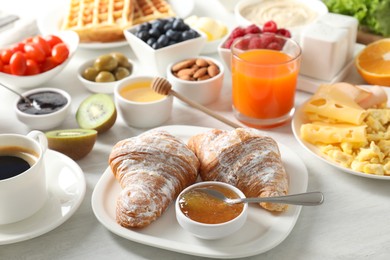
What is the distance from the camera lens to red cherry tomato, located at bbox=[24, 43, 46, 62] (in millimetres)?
1935

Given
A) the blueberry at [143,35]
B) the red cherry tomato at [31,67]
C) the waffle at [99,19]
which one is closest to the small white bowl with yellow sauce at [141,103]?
the blueberry at [143,35]

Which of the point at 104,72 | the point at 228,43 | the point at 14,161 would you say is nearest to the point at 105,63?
the point at 104,72

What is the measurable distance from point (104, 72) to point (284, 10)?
2.63 ft

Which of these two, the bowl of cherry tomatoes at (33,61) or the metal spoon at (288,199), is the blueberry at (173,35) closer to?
the bowl of cherry tomatoes at (33,61)

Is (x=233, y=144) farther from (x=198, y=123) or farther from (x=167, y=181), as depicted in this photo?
(x=198, y=123)

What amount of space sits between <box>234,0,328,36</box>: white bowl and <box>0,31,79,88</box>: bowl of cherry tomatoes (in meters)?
0.68

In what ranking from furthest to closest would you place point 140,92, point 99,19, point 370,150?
point 99,19 → point 140,92 → point 370,150

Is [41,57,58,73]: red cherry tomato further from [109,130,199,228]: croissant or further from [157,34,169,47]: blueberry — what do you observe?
[109,130,199,228]: croissant

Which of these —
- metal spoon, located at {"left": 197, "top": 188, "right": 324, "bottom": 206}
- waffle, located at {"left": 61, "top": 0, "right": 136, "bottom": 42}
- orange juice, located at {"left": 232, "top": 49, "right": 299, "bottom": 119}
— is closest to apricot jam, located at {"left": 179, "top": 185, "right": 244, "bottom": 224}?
metal spoon, located at {"left": 197, "top": 188, "right": 324, "bottom": 206}

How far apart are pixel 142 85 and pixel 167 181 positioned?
1.86 feet

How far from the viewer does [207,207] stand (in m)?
1.31

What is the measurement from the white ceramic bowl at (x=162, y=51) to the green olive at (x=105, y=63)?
101mm

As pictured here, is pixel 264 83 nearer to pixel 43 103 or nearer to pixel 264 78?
pixel 264 78

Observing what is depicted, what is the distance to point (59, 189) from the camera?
1.46 m
